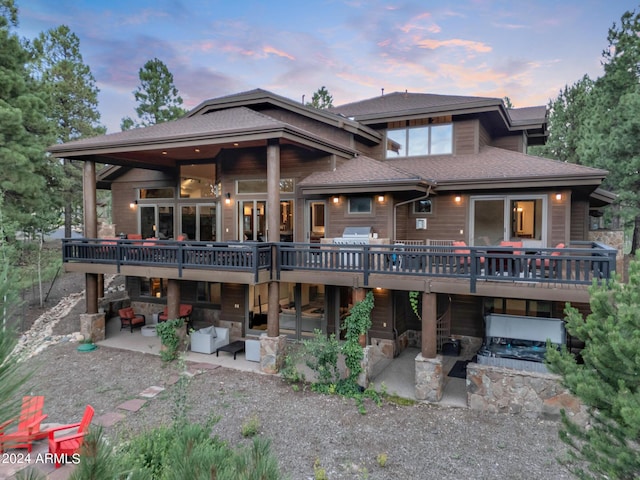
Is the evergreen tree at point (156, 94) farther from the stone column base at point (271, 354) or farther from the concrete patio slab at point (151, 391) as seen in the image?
the concrete patio slab at point (151, 391)

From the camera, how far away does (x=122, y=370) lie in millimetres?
10539

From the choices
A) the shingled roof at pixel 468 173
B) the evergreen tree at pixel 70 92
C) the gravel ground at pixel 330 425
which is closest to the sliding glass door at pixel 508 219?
the shingled roof at pixel 468 173

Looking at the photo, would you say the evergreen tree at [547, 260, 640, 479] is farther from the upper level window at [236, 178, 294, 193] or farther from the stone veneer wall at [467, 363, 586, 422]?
the upper level window at [236, 178, 294, 193]

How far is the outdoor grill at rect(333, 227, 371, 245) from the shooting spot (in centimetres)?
1122

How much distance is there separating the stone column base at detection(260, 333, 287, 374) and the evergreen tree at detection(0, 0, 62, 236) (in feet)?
30.3

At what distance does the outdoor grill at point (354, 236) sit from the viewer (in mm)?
11219

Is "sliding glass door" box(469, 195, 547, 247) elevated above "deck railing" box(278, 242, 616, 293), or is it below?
above

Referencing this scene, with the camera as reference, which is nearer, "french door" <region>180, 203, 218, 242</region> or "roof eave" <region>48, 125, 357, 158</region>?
"roof eave" <region>48, 125, 357, 158</region>

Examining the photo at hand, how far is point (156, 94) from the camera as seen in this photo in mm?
26375

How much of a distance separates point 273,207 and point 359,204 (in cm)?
292

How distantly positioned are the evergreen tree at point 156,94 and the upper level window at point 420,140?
1830 centimetres

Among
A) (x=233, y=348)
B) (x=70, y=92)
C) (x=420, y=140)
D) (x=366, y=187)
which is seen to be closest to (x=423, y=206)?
(x=366, y=187)

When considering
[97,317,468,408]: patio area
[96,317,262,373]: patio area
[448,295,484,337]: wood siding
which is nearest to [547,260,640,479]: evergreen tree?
[97,317,468,408]: patio area

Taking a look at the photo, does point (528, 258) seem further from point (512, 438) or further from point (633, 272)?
point (633, 272)
